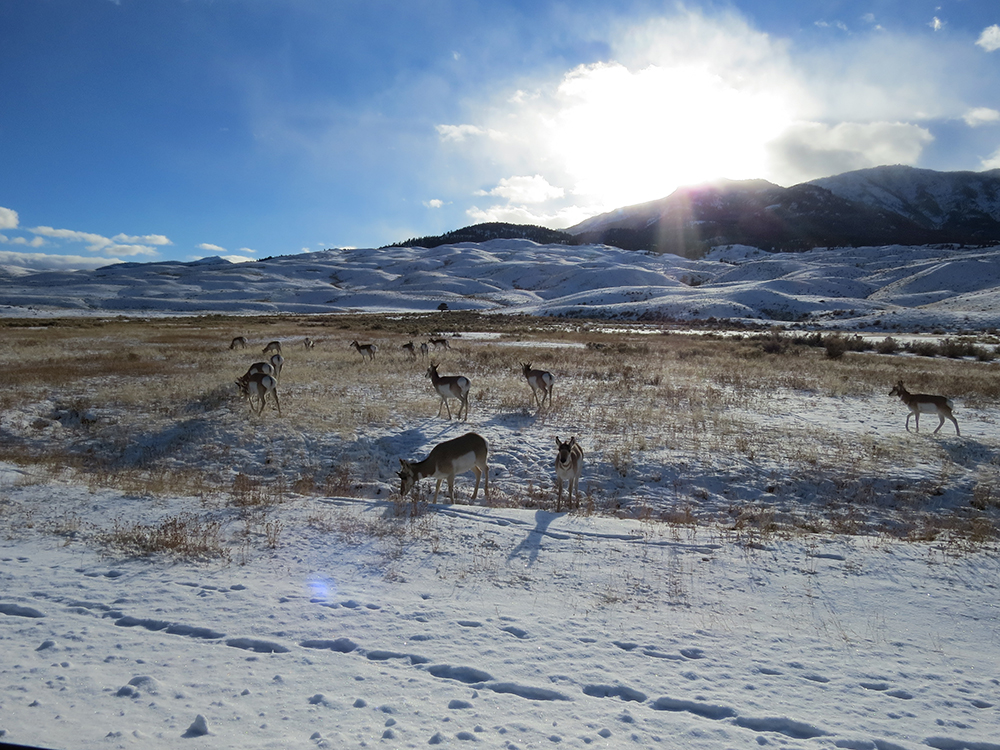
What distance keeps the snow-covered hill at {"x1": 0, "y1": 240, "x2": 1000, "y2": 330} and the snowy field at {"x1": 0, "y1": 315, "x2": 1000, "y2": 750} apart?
61779mm

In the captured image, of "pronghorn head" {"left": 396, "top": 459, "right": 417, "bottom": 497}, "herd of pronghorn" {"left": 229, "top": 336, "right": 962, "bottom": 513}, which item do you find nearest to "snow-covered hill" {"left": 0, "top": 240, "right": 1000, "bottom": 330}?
"herd of pronghorn" {"left": 229, "top": 336, "right": 962, "bottom": 513}

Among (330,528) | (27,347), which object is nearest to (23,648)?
(330,528)

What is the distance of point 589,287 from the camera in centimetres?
13200

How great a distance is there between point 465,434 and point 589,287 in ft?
407

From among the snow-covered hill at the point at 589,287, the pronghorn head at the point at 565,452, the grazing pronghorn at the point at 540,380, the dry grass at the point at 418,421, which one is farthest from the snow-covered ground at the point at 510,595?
the snow-covered hill at the point at 589,287

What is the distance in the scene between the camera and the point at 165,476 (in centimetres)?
1198

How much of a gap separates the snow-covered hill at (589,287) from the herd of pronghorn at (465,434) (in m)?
54.2

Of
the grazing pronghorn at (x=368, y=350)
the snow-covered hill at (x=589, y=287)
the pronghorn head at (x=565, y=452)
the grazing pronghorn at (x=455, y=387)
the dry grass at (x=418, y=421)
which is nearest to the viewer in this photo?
the pronghorn head at (x=565, y=452)

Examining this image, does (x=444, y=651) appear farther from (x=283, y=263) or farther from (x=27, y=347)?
(x=283, y=263)

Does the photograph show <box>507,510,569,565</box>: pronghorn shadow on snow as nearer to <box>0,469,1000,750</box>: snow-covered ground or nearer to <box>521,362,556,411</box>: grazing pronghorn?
<box>0,469,1000,750</box>: snow-covered ground

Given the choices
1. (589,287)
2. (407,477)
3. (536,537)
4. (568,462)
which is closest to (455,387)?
(407,477)

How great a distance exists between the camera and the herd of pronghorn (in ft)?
34.5

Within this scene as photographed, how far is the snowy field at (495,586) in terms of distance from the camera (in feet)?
15.2

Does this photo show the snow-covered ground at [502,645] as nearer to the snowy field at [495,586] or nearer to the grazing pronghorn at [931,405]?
the snowy field at [495,586]
